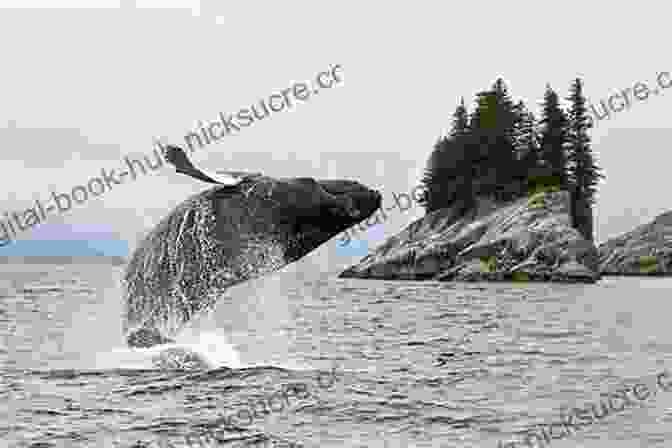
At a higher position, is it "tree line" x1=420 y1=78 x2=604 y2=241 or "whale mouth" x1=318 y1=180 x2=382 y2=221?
"tree line" x1=420 y1=78 x2=604 y2=241

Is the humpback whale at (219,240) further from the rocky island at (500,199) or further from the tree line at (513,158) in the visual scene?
the tree line at (513,158)

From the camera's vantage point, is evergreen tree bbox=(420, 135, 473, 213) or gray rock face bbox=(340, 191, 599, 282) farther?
evergreen tree bbox=(420, 135, 473, 213)

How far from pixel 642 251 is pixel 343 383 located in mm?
78246

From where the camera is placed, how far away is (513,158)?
68.9 m

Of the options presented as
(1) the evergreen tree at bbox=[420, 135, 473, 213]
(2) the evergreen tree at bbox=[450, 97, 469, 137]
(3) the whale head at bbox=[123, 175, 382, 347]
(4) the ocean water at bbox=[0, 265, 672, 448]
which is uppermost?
(2) the evergreen tree at bbox=[450, 97, 469, 137]

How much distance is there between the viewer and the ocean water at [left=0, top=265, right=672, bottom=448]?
371 inches

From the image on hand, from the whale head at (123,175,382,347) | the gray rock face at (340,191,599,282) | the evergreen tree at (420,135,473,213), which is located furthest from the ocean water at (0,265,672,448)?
the evergreen tree at (420,135,473,213)

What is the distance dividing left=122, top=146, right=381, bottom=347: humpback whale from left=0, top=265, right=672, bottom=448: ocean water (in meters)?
0.63

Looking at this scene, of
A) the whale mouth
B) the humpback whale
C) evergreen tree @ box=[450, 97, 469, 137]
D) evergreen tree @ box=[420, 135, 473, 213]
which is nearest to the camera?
the humpback whale

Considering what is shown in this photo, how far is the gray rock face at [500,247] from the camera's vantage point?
186ft

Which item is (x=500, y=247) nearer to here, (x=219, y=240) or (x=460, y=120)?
(x=460, y=120)

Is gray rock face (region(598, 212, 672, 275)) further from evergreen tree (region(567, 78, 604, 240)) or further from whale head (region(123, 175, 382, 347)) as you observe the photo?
whale head (region(123, 175, 382, 347))

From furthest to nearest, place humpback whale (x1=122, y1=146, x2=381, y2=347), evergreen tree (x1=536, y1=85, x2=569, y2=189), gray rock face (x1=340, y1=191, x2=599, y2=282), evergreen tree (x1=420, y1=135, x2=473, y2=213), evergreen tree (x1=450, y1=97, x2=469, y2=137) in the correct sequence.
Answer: evergreen tree (x1=450, y1=97, x2=469, y2=137), evergreen tree (x1=420, y1=135, x2=473, y2=213), evergreen tree (x1=536, y1=85, x2=569, y2=189), gray rock face (x1=340, y1=191, x2=599, y2=282), humpback whale (x1=122, y1=146, x2=381, y2=347)

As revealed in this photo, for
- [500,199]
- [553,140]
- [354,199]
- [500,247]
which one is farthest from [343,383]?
[553,140]
